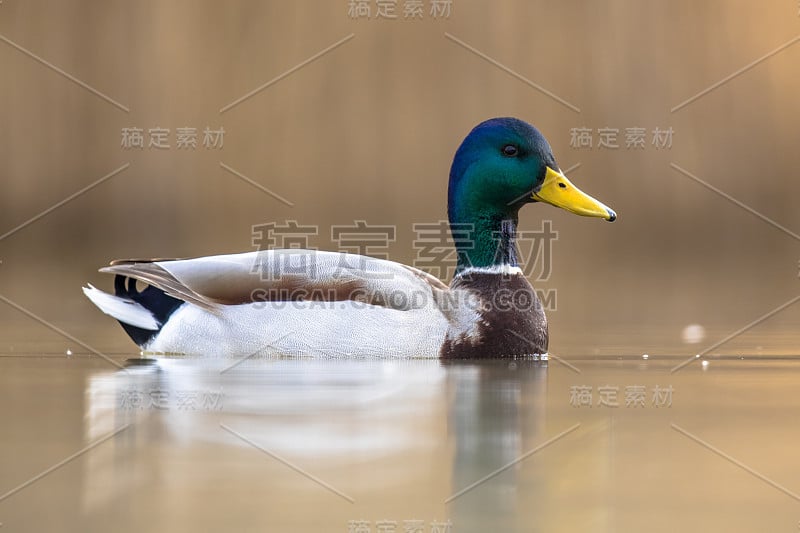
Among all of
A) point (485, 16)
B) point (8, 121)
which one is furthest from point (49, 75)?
point (485, 16)

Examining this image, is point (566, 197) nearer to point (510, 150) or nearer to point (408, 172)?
point (510, 150)

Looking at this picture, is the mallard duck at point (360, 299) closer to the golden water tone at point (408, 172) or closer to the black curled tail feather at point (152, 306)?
the black curled tail feather at point (152, 306)

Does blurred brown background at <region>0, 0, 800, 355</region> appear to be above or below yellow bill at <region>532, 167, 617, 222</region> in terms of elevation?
above

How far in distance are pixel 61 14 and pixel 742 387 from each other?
1022 cm

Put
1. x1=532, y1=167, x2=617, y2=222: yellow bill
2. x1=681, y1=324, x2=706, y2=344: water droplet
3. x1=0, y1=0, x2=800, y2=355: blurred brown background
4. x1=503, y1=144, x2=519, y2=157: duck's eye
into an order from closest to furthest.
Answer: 1. x1=532, y1=167, x2=617, y2=222: yellow bill
2. x1=503, y1=144, x2=519, y2=157: duck's eye
3. x1=681, y1=324, x2=706, y2=344: water droplet
4. x1=0, y1=0, x2=800, y2=355: blurred brown background

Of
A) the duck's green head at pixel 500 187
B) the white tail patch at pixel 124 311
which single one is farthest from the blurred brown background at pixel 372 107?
the white tail patch at pixel 124 311

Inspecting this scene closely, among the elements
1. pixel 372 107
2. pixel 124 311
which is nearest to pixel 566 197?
pixel 124 311

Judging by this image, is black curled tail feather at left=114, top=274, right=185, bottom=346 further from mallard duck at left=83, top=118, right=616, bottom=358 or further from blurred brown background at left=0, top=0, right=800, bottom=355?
blurred brown background at left=0, top=0, right=800, bottom=355

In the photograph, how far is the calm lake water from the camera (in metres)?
4.12

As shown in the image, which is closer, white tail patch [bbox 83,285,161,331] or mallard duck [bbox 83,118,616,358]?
mallard duck [bbox 83,118,616,358]

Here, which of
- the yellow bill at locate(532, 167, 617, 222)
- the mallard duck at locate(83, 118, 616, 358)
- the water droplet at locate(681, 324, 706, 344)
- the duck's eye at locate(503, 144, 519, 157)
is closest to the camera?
the mallard duck at locate(83, 118, 616, 358)

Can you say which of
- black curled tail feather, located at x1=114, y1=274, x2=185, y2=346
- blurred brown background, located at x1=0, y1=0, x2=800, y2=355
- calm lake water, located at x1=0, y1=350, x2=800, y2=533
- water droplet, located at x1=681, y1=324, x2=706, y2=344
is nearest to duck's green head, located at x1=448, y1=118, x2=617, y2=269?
calm lake water, located at x1=0, y1=350, x2=800, y2=533

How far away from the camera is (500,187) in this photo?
8.27m

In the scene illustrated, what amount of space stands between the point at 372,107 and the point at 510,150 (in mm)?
6088
